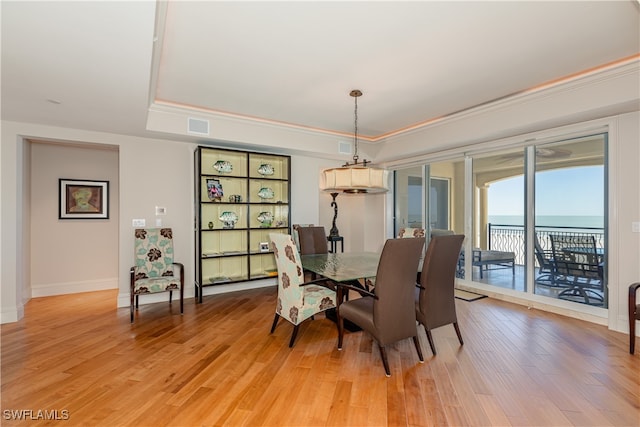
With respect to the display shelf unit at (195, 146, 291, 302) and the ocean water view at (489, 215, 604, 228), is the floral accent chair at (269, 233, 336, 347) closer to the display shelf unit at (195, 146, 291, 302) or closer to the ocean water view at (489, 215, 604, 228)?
the display shelf unit at (195, 146, 291, 302)

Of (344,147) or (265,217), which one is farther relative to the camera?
(344,147)

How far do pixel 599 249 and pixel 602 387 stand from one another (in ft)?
6.71

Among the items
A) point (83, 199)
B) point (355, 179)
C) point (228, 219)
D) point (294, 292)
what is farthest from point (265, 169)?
point (83, 199)

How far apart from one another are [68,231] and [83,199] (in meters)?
0.55

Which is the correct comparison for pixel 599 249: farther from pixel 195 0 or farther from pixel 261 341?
pixel 195 0

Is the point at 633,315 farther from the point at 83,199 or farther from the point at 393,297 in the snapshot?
the point at 83,199

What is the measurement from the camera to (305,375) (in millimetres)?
2383

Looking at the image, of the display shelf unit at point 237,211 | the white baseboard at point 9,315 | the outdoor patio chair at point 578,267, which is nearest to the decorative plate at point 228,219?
the display shelf unit at point 237,211

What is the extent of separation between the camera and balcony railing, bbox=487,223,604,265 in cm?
364

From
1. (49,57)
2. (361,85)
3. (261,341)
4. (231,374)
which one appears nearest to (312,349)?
(261,341)

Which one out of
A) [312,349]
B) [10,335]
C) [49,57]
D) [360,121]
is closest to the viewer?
[49,57]

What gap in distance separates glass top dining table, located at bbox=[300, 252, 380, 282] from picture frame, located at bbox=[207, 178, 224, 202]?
184 centimetres

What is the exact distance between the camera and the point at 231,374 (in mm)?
2395

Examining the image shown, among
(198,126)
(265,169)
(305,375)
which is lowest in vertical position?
(305,375)
